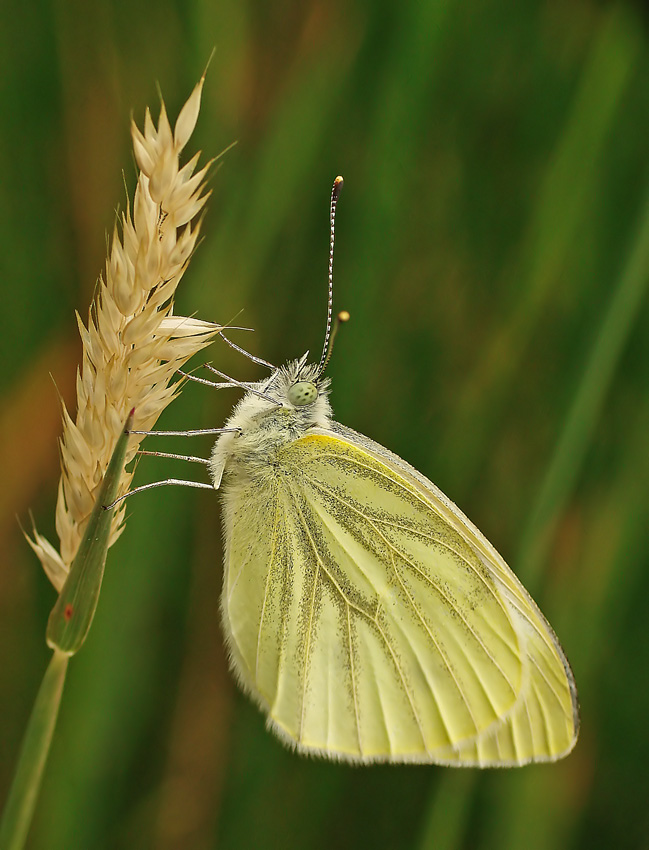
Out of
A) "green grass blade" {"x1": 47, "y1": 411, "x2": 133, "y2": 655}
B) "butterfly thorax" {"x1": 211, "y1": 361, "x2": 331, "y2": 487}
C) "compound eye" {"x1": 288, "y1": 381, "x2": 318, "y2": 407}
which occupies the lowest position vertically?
"green grass blade" {"x1": 47, "y1": 411, "x2": 133, "y2": 655}

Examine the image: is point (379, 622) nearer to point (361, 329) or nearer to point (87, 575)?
point (361, 329)

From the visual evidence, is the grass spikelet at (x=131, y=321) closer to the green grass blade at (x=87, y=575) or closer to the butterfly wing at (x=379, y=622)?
the green grass blade at (x=87, y=575)

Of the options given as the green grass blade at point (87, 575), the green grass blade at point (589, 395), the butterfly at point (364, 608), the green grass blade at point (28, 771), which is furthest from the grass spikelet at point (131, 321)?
the green grass blade at point (589, 395)

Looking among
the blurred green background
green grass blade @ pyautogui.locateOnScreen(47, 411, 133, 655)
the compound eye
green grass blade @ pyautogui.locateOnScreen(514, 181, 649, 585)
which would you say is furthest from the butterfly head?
green grass blade @ pyautogui.locateOnScreen(47, 411, 133, 655)

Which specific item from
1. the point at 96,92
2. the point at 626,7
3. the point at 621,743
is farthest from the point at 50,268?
the point at 621,743

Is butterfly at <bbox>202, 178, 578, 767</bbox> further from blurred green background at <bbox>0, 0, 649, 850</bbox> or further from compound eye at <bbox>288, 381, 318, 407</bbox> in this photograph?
blurred green background at <bbox>0, 0, 649, 850</bbox>

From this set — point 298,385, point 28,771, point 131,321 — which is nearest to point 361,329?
point 298,385
